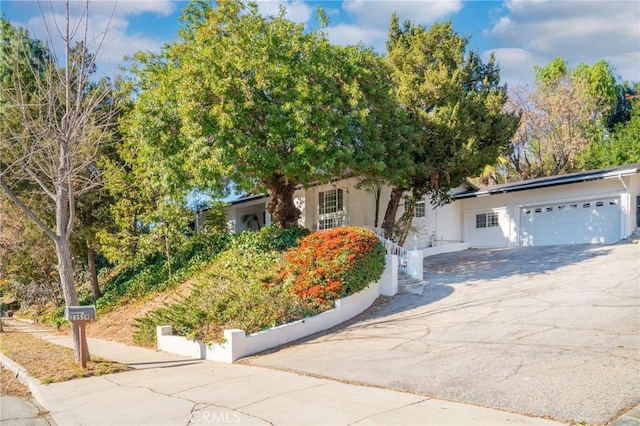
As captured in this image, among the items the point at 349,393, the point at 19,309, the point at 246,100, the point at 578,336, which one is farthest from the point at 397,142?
the point at 19,309

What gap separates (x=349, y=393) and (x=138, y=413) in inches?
105

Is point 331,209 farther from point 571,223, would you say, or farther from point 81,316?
point 81,316

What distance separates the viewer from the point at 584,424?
17.7 ft

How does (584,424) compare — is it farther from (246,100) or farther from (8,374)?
(246,100)

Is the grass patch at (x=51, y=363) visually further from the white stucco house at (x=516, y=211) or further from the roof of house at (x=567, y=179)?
the roof of house at (x=567, y=179)

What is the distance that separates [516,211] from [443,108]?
8.35m

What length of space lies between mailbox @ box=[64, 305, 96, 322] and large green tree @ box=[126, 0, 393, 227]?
6.29 meters

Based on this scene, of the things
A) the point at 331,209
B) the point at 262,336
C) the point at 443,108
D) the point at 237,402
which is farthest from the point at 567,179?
the point at 237,402

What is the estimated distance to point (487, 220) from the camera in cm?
2512

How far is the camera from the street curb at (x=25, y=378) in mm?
8137

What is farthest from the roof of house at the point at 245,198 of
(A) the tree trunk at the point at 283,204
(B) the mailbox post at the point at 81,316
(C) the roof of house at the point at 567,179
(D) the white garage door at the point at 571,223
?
(B) the mailbox post at the point at 81,316

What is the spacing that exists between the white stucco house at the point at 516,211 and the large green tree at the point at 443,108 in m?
2.65

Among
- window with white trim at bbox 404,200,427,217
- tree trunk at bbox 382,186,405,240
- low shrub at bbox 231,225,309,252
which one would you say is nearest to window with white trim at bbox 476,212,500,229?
window with white trim at bbox 404,200,427,217

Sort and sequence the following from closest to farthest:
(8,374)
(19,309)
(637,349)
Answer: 1. (637,349)
2. (8,374)
3. (19,309)
